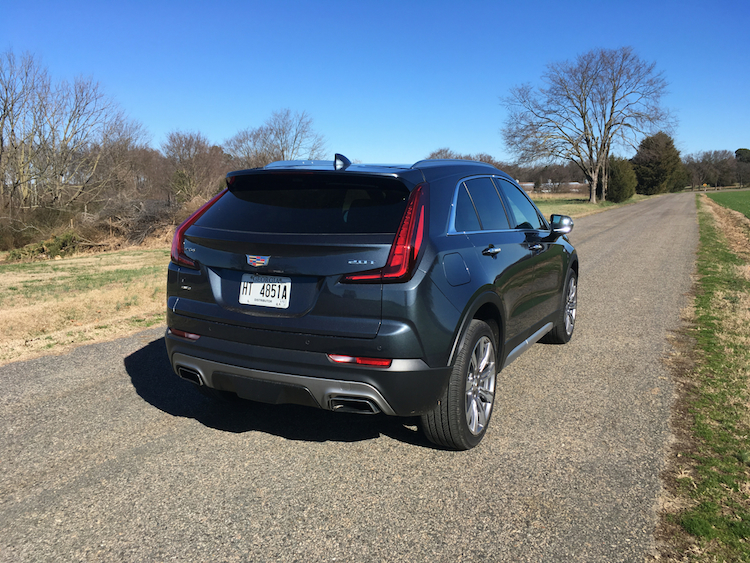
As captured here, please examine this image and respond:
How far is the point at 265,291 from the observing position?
10.0 feet

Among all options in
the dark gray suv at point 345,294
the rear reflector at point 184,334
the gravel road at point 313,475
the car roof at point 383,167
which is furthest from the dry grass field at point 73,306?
the car roof at point 383,167

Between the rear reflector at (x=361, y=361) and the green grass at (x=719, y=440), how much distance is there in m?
1.60

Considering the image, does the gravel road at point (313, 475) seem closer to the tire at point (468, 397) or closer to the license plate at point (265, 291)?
the tire at point (468, 397)

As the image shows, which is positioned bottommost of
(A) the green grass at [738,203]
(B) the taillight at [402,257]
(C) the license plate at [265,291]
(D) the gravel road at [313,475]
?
(D) the gravel road at [313,475]

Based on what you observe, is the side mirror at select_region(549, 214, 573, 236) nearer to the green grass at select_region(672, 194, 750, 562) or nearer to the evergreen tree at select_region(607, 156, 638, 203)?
the green grass at select_region(672, 194, 750, 562)

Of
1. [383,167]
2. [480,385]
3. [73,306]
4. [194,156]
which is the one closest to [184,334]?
[383,167]

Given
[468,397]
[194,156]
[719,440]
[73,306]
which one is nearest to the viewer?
[468,397]

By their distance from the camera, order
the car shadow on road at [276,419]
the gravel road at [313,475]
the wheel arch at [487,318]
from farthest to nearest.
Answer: the car shadow on road at [276,419]
the wheel arch at [487,318]
the gravel road at [313,475]

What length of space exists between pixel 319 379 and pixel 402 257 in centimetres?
78

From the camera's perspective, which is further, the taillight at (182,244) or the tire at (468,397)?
the taillight at (182,244)

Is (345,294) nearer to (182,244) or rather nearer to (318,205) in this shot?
(318,205)

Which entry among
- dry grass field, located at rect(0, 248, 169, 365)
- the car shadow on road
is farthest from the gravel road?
dry grass field, located at rect(0, 248, 169, 365)

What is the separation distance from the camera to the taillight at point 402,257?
9.36 feet

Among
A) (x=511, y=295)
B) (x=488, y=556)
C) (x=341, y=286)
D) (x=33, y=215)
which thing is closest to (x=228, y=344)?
(x=341, y=286)
